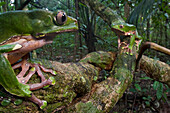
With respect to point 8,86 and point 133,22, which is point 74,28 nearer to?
point 8,86

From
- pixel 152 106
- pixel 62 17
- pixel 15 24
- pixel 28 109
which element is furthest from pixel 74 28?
pixel 152 106

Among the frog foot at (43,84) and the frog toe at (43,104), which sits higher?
the frog foot at (43,84)

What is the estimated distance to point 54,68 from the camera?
1412 mm

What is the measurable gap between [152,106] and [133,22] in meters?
1.96

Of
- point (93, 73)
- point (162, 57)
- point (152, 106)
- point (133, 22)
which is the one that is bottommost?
point (152, 106)

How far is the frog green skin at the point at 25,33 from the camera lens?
98cm

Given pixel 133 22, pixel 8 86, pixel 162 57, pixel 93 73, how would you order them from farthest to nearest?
pixel 162 57
pixel 133 22
pixel 93 73
pixel 8 86

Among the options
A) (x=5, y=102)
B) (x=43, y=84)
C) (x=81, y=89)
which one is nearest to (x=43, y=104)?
(x=43, y=84)

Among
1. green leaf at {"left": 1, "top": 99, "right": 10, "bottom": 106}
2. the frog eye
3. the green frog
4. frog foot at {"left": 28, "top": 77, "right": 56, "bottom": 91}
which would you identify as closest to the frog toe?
frog foot at {"left": 28, "top": 77, "right": 56, "bottom": 91}

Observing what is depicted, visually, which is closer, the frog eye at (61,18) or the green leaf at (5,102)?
the green leaf at (5,102)

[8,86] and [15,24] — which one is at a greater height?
[15,24]

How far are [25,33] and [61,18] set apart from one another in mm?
309

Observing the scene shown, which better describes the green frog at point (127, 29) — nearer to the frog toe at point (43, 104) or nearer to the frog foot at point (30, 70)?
the frog foot at point (30, 70)

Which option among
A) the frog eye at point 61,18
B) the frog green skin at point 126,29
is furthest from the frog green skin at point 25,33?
the frog green skin at point 126,29
